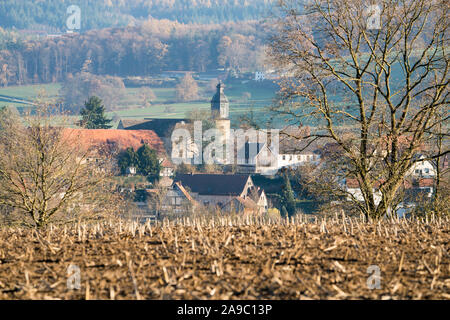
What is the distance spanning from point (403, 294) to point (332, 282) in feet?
2.72

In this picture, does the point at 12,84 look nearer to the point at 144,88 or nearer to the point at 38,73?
the point at 38,73

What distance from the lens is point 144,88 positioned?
164000 millimetres

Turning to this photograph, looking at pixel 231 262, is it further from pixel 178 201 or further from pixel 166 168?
pixel 166 168

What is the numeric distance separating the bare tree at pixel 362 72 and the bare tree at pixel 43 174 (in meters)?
8.51

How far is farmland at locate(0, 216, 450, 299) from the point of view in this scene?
6.96 m

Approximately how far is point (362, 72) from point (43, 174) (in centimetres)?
1096

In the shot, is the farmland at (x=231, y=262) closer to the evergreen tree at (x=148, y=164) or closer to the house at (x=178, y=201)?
the house at (x=178, y=201)

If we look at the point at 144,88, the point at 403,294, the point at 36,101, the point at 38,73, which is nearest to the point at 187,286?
the point at 403,294

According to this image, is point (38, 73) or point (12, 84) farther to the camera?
point (38, 73)

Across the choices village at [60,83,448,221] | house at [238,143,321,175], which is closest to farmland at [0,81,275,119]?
village at [60,83,448,221]

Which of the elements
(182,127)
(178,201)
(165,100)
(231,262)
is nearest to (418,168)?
(231,262)

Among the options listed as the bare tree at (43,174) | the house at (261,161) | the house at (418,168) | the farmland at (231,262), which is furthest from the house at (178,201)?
the farmland at (231,262)
